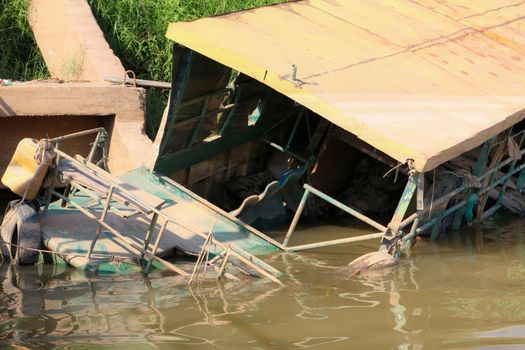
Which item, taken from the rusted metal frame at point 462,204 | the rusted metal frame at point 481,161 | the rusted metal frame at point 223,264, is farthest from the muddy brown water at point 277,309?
the rusted metal frame at point 481,161

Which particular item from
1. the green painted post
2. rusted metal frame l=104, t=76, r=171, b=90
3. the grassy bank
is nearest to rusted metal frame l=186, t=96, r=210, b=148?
rusted metal frame l=104, t=76, r=171, b=90

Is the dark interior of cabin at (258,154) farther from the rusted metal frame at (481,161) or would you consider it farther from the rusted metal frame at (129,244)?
the rusted metal frame at (129,244)

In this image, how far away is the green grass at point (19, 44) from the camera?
12.1 meters

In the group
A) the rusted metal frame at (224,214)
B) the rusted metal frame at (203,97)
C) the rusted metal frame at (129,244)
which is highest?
the rusted metal frame at (203,97)

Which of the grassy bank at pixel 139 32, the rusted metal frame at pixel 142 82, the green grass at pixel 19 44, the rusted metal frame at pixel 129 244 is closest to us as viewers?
the rusted metal frame at pixel 129 244

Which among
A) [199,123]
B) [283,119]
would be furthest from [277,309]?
[283,119]

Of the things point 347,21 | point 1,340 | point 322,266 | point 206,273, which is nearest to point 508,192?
point 347,21

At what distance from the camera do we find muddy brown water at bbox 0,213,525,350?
261 inches

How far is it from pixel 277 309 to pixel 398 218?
142 centimetres

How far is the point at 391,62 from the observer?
9672 mm

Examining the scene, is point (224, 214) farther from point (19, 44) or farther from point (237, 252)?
point (19, 44)

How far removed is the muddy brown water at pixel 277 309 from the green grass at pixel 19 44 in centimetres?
468

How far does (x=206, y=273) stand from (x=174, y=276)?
0.26 meters

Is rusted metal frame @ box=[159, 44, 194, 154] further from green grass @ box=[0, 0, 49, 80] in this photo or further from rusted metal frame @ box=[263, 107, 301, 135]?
green grass @ box=[0, 0, 49, 80]
